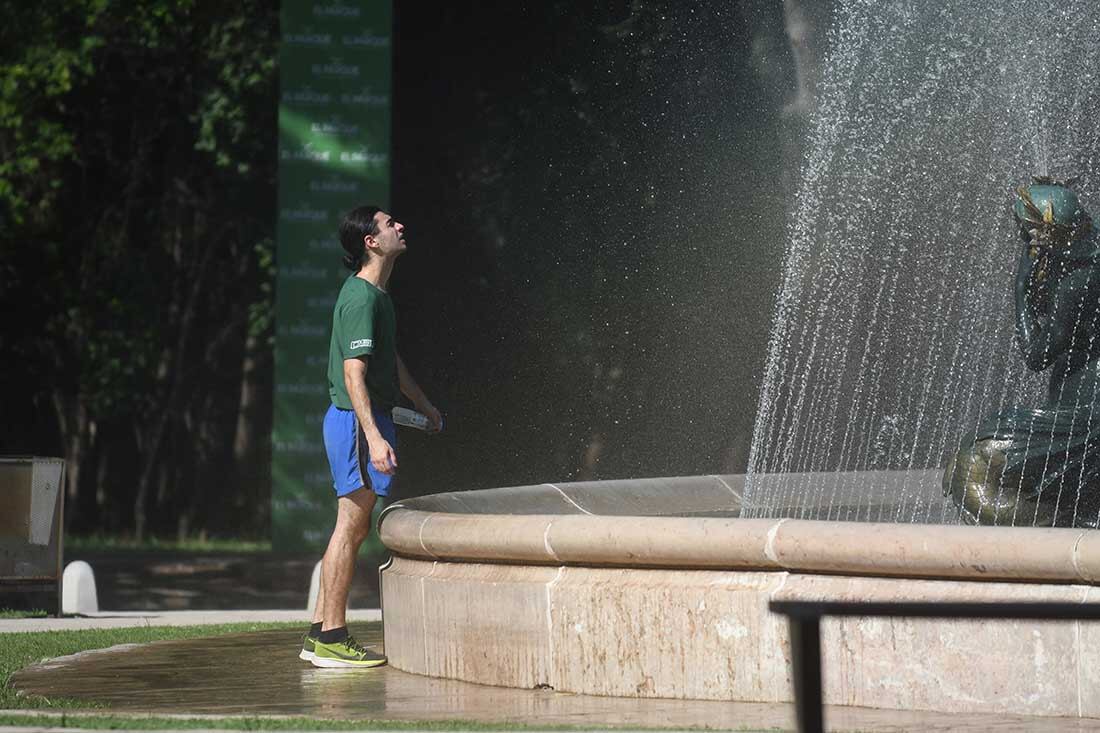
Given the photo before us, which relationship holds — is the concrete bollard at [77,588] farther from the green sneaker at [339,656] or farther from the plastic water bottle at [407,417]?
the plastic water bottle at [407,417]

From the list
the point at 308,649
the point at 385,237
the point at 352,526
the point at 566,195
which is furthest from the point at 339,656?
the point at 566,195

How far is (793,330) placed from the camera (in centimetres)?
1752

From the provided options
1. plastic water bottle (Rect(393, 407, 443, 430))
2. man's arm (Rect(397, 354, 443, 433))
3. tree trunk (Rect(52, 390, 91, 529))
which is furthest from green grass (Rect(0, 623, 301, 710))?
tree trunk (Rect(52, 390, 91, 529))

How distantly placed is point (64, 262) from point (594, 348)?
10.2 m

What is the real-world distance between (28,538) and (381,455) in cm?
418

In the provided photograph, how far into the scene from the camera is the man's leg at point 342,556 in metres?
6.82

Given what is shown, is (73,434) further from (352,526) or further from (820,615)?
(820,615)

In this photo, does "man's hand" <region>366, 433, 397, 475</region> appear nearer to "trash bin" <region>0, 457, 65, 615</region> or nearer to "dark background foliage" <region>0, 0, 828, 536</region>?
"trash bin" <region>0, 457, 65, 615</region>

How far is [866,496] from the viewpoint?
408 inches

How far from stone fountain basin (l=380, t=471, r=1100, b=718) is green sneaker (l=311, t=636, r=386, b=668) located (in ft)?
0.54

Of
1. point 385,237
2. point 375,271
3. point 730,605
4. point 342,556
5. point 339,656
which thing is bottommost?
point 339,656

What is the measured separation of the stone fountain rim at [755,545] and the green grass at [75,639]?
156cm

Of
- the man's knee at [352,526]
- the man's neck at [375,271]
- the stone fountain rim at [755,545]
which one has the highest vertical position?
the man's neck at [375,271]

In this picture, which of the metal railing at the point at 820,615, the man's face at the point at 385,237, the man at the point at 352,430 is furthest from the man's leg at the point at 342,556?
the metal railing at the point at 820,615
